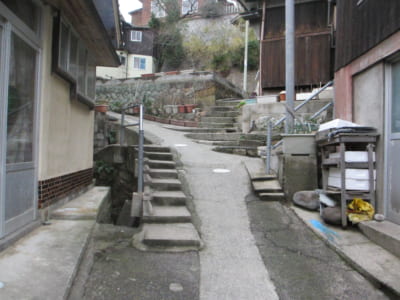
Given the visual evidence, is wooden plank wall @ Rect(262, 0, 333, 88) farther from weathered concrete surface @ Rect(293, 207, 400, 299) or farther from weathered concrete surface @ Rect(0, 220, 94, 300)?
weathered concrete surface @ Rect(0, 220, 94, 300)

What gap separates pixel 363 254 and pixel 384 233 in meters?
0.39

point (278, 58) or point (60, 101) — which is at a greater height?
point (278, 58)

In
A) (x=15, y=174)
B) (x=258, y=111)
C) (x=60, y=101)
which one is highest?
(x=258, y=111)

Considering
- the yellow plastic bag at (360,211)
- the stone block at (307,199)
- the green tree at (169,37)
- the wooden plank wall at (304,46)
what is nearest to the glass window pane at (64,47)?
the stone block at (307,199)

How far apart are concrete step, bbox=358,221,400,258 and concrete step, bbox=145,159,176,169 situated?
3406 millimetres

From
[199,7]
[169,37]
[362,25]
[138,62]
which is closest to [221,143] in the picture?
[362,25]

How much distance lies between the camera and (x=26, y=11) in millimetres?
3465

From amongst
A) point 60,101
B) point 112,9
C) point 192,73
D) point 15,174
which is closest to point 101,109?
point 112,9

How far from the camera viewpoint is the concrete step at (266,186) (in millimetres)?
5121

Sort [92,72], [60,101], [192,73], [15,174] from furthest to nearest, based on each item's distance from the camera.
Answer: [192,73] < [92,72] < [60,101] < [15,174]

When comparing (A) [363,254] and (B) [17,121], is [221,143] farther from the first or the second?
(B) [17,121]

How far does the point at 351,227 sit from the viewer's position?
13.3ft

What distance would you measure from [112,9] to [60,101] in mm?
4397

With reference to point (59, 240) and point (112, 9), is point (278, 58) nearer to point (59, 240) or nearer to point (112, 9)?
point (112, 9)
